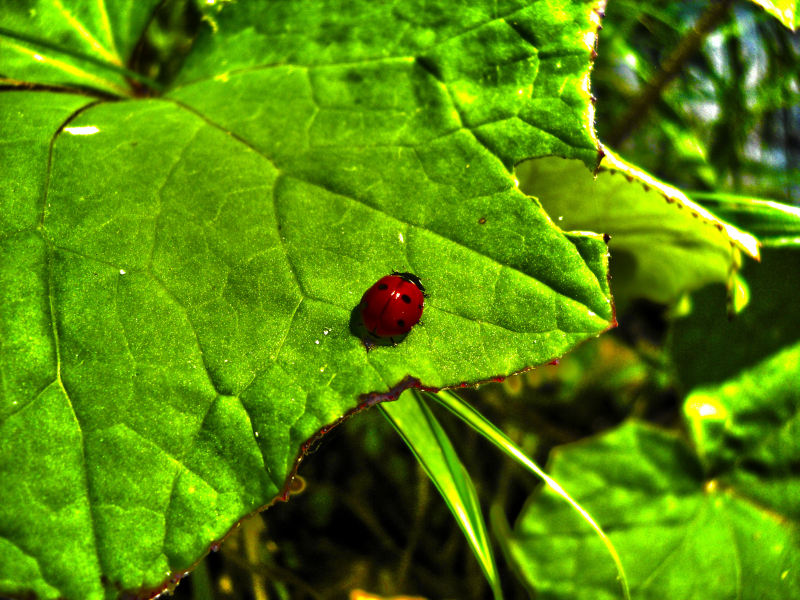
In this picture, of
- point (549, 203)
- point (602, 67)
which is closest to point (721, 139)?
point (602, 67)

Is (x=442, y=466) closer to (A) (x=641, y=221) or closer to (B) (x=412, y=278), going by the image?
(B) (x=412, y=278)

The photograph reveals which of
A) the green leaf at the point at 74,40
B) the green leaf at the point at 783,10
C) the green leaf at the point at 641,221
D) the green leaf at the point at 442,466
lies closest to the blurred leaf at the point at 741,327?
the green leaf at the point at 641,221

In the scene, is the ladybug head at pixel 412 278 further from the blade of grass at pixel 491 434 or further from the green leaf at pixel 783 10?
the green leaf at pixel 783 10

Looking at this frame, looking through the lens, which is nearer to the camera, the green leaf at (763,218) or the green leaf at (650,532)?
the green leaf at (763,218)

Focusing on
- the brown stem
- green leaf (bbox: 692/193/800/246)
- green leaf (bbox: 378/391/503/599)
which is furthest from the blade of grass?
the brown stem

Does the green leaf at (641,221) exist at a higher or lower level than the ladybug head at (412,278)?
lower
